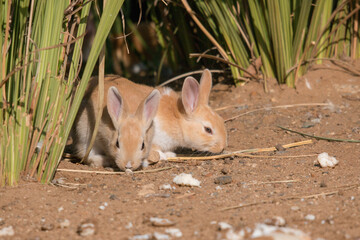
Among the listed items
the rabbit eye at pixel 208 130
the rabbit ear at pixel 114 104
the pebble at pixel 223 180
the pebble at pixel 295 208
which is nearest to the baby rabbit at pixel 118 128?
the rabbit ear at pixel 114 104

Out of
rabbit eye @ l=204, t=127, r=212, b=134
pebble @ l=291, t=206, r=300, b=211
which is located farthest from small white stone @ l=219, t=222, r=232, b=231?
rabbit eye @ l=204, t=127, r=212, b=134

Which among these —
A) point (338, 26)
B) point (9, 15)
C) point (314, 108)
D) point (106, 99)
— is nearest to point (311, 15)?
point (338, 26)

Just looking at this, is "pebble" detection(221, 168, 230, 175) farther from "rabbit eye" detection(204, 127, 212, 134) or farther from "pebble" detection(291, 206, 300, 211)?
"pebble" detection(291, 206, 300, 211)

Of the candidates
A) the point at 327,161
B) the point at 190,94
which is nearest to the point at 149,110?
the point at 190,94

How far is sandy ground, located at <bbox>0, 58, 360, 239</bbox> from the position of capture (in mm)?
2955

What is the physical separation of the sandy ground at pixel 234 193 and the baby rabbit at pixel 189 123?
9.7 inches

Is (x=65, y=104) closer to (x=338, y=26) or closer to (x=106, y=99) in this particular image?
(x=106, y=99)

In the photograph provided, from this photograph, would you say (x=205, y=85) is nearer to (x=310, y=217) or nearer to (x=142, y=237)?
(x=310, y=217)

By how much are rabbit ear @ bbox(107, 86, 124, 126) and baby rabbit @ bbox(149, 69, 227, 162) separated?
678mm

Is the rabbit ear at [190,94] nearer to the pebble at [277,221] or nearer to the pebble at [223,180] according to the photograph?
the pebble at [223,180]

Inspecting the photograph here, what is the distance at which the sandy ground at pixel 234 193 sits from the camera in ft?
9.70

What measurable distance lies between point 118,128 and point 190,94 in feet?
3.13

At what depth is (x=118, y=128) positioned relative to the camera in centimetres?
424

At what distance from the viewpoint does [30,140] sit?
11.6 feet
